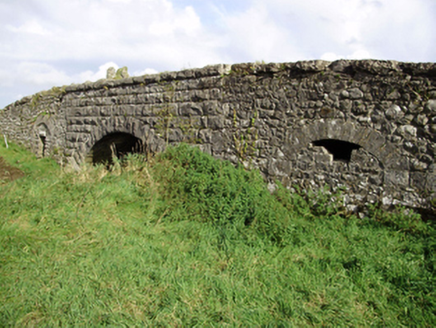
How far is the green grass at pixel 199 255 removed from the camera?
9.90 feet

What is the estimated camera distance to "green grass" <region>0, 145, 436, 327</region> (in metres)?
3.02

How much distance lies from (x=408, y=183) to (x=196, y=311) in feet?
11.5

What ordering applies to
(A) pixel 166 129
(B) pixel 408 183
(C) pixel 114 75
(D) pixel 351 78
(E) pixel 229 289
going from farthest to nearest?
1. (C) pixel 114 75
2. (A) pixel 166 129
3. (D) pixel 351 78
4. (B) pixel 408 183
5. (E) pixel 229 289

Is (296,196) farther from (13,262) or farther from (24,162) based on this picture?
(24,162)

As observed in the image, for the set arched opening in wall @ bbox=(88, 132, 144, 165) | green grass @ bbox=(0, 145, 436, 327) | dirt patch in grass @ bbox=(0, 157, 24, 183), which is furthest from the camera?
dirt patch in grass @ bbox=(0, 157, 24, 183)

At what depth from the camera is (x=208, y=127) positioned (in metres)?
6.52

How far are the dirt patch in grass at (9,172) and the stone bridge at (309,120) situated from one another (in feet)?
13.8

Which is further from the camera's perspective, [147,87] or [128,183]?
[147,87]

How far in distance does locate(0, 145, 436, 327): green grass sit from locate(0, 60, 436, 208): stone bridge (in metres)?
0.41

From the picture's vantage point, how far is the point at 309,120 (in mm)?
5453

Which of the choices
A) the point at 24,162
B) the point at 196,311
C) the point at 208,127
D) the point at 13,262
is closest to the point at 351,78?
the point at 208,127

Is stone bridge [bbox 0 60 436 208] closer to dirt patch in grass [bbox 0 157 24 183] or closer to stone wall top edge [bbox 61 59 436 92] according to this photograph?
stone wall top edge [bbox 61 59 436 92]

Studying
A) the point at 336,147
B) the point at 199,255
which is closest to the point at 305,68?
the point at 336,147

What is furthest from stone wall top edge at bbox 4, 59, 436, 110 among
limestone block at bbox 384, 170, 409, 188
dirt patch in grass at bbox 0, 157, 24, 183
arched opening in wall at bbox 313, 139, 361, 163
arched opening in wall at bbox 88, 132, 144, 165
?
dirt patch in grass at bbox 0, 157, 24, 183
